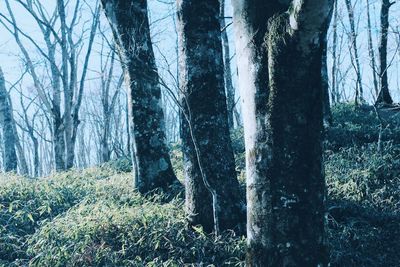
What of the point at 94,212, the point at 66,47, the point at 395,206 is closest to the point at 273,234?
the point at 94,212

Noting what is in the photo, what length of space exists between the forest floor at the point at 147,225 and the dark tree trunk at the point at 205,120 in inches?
14.5

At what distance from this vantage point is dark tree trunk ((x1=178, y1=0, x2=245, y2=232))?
456 centimetres

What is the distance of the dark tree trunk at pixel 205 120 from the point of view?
4.56 m

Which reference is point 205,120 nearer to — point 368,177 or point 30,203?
point 30,203

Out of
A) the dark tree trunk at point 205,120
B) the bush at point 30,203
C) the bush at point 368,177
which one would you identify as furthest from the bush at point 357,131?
the bush at point 30,203

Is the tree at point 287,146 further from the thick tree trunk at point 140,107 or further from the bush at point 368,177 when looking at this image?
the bush at point 368,177

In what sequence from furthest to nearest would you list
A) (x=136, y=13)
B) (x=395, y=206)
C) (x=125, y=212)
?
(x=136, y=13)
(x=395, y=206)
(x=125, y=212)

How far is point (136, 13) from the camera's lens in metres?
6.41

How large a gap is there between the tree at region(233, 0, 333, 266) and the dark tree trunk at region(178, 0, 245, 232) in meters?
2.42

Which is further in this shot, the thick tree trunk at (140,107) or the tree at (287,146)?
the thick tree trunk at (140,107)

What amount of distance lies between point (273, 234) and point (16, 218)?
4842 mm

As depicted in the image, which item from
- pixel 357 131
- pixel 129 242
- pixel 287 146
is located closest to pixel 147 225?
pixel 129 242

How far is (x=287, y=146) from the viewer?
2.04 meters

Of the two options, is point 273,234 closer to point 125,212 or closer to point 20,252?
point 125,212
